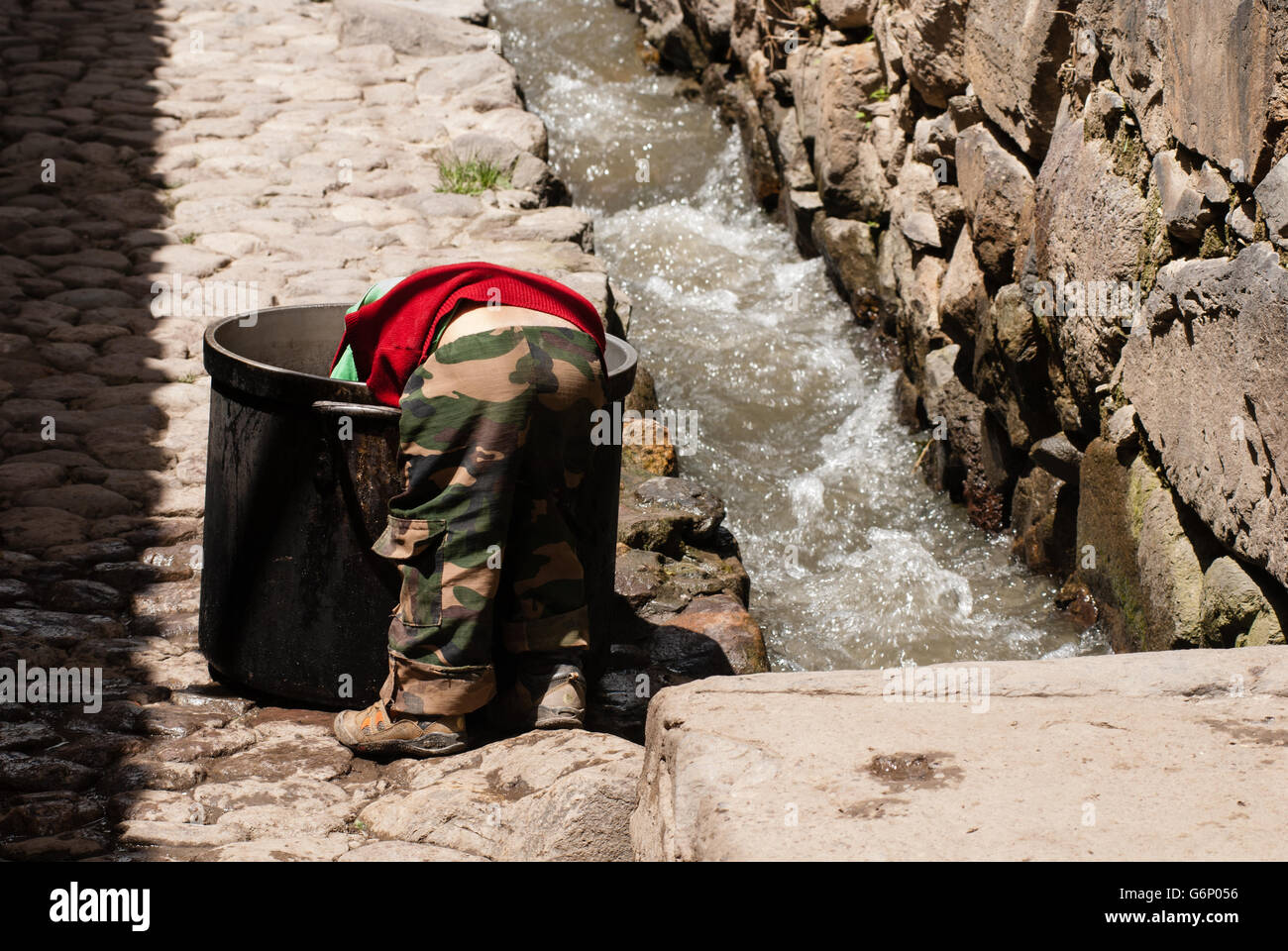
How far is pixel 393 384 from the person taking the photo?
253cm

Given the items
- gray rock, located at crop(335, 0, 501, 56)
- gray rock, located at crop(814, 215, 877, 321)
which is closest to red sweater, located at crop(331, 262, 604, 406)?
gray rock, located at crop(814, 215, 877, 321)

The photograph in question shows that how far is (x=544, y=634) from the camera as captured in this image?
267 centimetres

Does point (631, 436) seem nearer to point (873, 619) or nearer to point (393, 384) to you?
point (873, 619)

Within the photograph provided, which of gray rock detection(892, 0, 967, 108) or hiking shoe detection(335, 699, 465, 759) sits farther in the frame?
gray rock detection(892, 0, 967, 108)

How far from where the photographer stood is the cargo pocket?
2463 millimetres

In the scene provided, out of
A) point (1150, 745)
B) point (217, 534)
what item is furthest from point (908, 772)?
point (217, 534)

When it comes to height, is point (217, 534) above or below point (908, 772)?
below

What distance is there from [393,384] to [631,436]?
196 centimetres

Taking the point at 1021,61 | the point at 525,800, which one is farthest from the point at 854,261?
the point at 525,800

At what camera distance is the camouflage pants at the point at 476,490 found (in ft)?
7.97

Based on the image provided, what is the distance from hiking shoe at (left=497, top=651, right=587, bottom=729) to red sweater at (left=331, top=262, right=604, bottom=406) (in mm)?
631

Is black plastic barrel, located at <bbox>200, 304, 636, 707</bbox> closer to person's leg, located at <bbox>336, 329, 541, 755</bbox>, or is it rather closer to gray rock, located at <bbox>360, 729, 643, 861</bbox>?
person's leg, located at <bbox>336, 329, 541, 755</bbox>

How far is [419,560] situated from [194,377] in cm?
248

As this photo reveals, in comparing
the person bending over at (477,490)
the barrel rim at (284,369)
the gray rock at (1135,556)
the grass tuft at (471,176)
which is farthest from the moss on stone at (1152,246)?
the grass tuft at (471,176)
